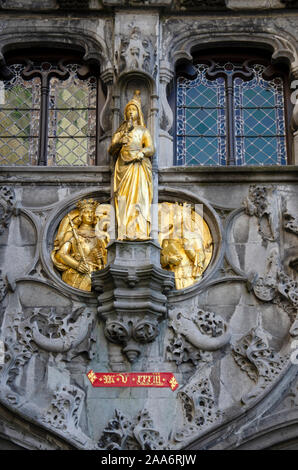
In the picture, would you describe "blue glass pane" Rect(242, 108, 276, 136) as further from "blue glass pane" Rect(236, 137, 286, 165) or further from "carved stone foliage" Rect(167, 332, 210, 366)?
"carved stone foliage" Rect(167, 332, 210, 366)

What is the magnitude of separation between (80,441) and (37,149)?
15.6 ft

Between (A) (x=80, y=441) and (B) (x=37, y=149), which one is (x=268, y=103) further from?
(A) (x=80, y=441)

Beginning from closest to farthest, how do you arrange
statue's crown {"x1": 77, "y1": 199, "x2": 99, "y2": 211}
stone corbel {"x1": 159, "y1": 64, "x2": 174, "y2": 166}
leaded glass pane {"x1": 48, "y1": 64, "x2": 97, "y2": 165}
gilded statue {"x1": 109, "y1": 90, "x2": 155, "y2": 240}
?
gilded statue {"x1": 109, "y1": 90, "x2": 155, "y2": 240}, statue's crown {"x1": 77, "y1": 199, "x2": 99, "y2": 211}, stone corbel {"x1": 159, "y1": 64, "x2": 174, "y2": 166}, leaded glass pane {"x1": 48, "y1": 64, "x2": 97, "y2": 165}

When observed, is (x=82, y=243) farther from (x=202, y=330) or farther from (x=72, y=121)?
(x=72, y=121)

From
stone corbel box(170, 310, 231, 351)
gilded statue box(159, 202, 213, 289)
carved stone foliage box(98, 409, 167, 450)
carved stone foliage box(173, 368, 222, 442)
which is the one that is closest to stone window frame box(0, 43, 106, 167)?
gilded statue box(159, 202, 213, 289)

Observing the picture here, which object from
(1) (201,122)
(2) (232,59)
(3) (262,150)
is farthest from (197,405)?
(2) (232,59)

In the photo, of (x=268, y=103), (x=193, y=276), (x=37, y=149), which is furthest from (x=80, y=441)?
(x=268, y=103)

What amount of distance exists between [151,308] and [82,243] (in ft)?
5.05

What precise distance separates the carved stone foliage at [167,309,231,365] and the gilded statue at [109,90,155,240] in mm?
1252

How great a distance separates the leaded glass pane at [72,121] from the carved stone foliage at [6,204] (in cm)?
105

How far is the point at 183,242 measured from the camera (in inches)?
581

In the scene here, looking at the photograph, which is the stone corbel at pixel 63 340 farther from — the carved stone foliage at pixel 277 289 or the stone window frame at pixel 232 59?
the stone window frame at pixel 232 59

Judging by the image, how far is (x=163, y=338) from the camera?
14.1m

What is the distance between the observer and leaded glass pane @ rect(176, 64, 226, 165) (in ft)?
52.3
